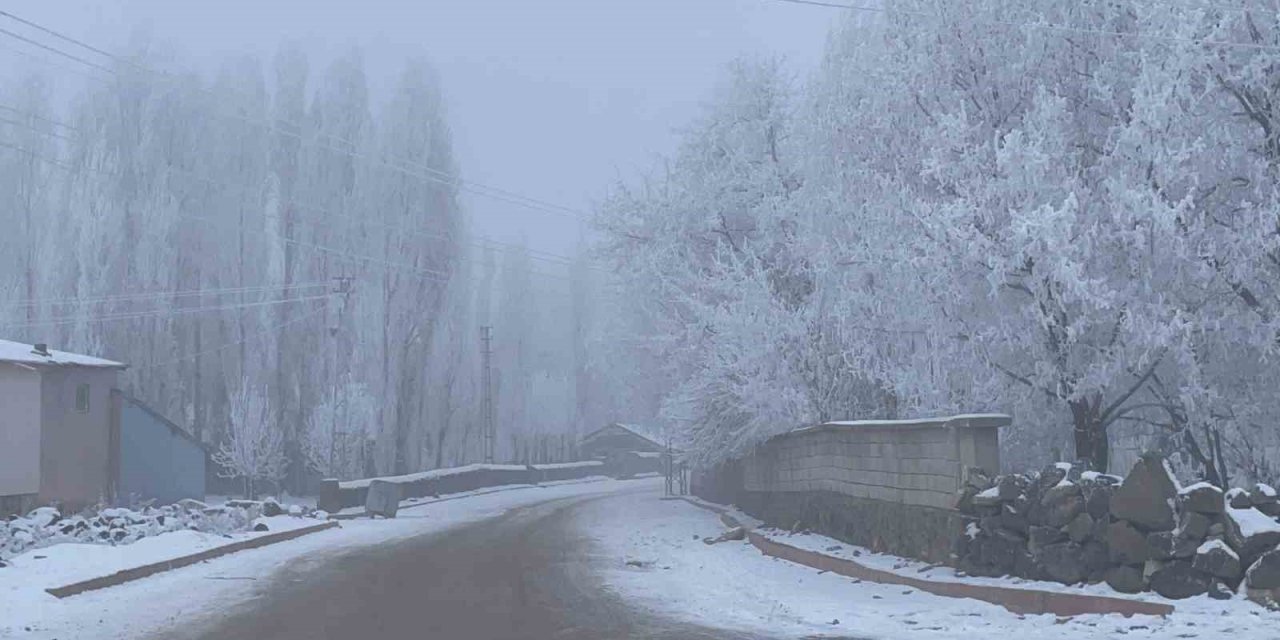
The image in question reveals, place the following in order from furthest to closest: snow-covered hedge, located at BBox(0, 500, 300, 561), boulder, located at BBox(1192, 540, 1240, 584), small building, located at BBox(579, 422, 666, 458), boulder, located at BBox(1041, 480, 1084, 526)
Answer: small building, located at BBox(579, 422, 666, 458) < snow-covered hedge, located at BBox(0, 500, 300, 561) < boulder, located at BBox(1041, 480, 1084, 526) < boulder, located at BBox(1192, 540, 1240, 584)

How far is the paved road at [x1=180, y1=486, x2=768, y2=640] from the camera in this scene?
42.2ft

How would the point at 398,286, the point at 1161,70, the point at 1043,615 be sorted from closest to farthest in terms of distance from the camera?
the point at 1043,615 → the point at 1161,70 → the point at 398,286

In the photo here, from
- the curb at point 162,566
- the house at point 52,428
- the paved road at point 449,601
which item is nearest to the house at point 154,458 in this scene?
the house at point 52,428

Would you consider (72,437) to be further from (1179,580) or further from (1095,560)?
(1179,580)

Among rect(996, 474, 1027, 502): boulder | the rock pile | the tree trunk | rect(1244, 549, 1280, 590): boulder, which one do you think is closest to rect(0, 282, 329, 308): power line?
the tree trunk

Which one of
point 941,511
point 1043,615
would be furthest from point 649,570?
point 1043,615

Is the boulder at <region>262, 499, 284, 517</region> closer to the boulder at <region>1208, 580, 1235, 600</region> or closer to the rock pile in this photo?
the rock pile

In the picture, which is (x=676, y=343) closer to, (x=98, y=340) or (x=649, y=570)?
(x=649, y=570)

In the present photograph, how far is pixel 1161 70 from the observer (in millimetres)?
16344

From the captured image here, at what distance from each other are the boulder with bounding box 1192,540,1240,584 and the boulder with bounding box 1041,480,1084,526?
1.49 m

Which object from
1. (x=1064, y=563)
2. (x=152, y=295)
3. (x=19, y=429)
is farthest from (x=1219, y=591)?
(x=152, y=295)

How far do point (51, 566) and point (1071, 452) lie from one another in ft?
46.8

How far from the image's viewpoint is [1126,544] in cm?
1284

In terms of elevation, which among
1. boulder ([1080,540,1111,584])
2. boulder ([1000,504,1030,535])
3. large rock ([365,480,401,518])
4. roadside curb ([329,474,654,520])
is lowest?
roadside curb ([329,474,654,520])
